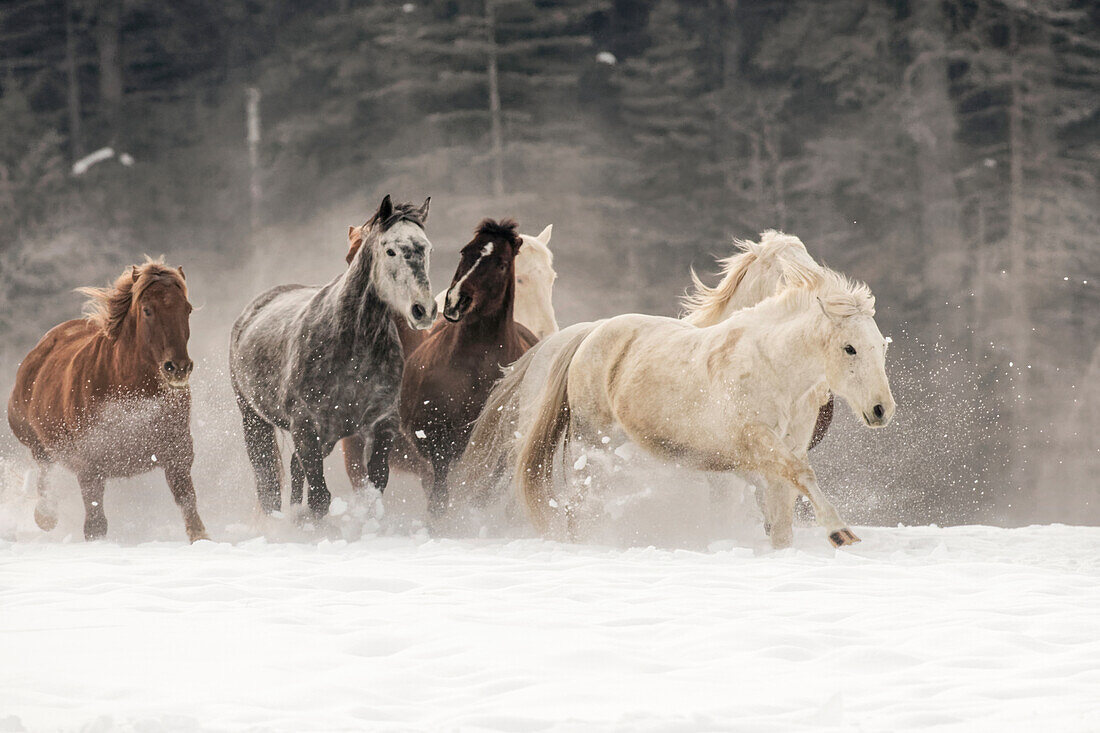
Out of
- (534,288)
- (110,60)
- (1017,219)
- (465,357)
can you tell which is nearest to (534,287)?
(534,288)

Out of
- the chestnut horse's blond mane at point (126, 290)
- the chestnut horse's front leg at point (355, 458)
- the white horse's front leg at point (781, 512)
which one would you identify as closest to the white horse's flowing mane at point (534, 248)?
the chestnut horse's front leg at point (355, 458)

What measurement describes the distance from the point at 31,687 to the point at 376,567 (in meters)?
1.85

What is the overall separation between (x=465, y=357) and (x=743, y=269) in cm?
149

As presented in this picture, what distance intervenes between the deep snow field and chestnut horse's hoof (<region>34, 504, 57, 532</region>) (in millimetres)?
1379

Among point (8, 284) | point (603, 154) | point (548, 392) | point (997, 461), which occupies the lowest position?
point (997, 461)

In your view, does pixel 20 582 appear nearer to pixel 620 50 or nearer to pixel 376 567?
pixel 376 567

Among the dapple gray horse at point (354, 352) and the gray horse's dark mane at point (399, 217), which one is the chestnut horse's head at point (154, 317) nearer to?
the dapple gray horse at point (354, 352)

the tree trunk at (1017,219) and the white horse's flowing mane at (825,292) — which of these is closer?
the white horse's flowing mane at (825,292)

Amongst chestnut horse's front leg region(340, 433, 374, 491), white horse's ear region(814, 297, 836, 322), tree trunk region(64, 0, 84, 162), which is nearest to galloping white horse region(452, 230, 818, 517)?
chestnut horse's front leg region(340, 433, 374, 491)

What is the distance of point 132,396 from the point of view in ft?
18.7

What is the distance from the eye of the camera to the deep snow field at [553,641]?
8.11ft

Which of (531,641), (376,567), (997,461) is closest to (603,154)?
(997,461)

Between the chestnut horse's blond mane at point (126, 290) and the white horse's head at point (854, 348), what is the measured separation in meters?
3.09

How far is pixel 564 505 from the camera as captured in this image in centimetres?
555
